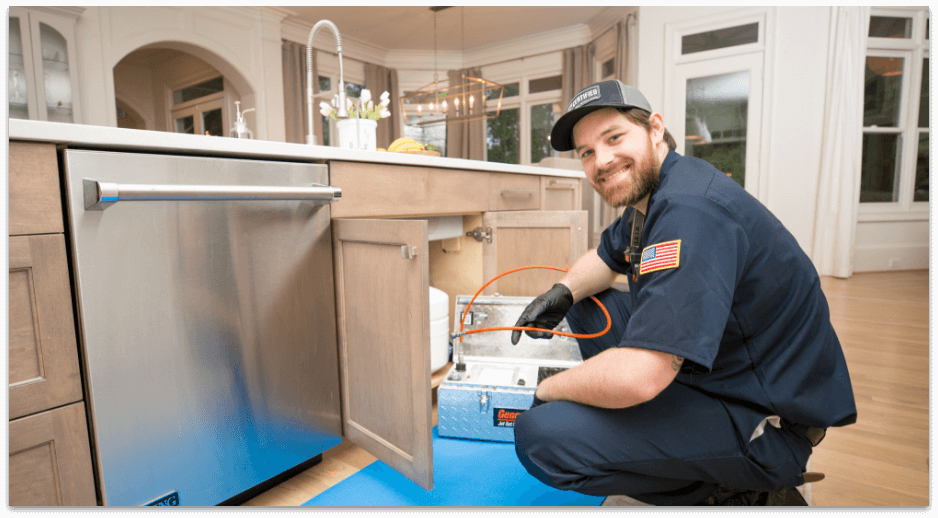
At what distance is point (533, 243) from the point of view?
185 cm

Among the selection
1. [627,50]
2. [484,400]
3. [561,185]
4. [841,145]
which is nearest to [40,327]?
[484,400]

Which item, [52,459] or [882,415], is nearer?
[52,459]

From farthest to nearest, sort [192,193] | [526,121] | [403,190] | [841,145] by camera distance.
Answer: [526,121] → [841,145] → [403,190] → [192,193]

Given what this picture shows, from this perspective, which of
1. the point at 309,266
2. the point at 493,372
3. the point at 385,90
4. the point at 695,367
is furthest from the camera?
the point at 385,90

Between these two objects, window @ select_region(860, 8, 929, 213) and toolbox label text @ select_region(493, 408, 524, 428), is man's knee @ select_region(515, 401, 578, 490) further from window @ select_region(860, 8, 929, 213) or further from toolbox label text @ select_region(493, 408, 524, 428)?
window @ select_region(860, 8, 929, 213)

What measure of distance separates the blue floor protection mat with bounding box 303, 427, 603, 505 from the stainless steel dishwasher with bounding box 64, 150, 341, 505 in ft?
0.50

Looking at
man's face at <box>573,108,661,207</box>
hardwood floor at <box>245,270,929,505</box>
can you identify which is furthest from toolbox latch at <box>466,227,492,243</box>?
hardwood floor at <box>245,270,929,505</box>

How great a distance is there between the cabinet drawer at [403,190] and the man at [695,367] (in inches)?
21.2

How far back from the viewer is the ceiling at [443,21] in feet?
17.8

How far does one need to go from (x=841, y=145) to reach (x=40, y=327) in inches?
204

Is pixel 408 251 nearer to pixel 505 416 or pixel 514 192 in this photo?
pixel 505 416

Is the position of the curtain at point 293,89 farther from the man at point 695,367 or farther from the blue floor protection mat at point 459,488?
the man at point 695,367

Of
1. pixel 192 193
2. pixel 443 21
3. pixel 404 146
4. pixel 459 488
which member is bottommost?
pixel 459 488

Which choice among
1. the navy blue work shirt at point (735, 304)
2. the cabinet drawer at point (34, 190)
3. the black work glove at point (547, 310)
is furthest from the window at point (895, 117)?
the cabinet drawer at point (34, 190)
